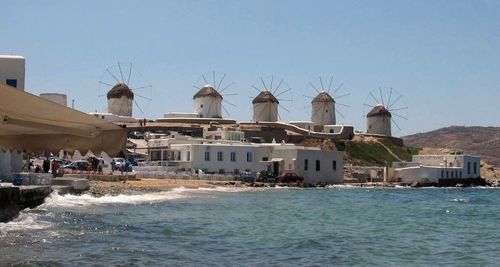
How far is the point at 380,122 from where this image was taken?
106m

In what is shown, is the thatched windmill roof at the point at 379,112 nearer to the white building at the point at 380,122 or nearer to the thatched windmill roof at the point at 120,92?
the white building at the point at 380,122

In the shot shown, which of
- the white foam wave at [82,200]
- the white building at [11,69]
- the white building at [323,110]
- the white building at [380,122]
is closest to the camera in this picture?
the white foam wave at [82,200]

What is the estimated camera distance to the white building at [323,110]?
341 ft

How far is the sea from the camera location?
44.5ft

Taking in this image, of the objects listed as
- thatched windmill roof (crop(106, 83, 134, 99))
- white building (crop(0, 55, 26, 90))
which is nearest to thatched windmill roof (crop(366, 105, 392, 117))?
thatched windmill roof (crop(106, 83, 134, 99))

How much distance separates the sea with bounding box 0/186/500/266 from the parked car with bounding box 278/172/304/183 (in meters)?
32.0

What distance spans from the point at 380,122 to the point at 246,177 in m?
51.3

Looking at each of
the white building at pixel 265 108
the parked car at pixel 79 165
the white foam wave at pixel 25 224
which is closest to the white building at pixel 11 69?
the white foam wave at pixel 25 224

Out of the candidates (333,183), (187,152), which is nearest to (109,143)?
(187,152)

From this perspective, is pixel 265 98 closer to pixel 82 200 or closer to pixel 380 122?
pixel 380 122

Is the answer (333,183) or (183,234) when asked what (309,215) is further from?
(333,183)

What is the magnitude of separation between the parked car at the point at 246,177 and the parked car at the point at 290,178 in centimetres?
254

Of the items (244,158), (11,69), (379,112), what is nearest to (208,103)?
(379,112)

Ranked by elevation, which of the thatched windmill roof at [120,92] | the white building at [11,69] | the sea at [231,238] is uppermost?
the thatched windmill roof at [120,92]
